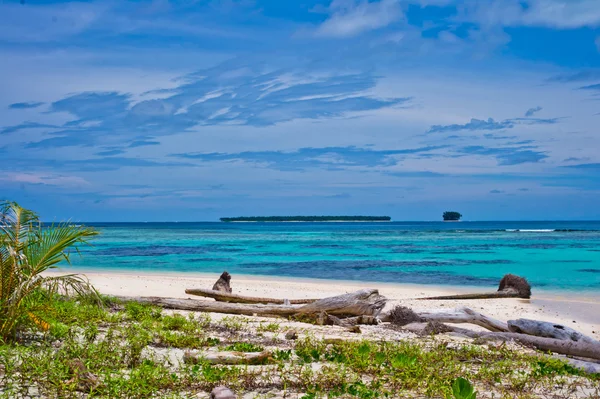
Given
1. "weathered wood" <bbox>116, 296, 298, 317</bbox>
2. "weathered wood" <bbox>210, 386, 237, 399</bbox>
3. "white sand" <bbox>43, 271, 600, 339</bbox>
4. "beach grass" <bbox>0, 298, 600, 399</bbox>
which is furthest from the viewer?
"white sand" <bbox>43, 271, 600, 339</bbox>

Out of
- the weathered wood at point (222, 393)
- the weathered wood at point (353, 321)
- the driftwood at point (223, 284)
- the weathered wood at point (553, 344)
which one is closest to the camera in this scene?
the weathered wood at point (222, 393)

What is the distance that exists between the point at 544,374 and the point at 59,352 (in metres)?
5.94

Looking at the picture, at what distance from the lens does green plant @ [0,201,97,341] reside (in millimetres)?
6961

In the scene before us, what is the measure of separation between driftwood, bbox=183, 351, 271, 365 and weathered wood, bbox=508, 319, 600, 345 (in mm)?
5525

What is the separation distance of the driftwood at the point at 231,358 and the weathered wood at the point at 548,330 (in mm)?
5525

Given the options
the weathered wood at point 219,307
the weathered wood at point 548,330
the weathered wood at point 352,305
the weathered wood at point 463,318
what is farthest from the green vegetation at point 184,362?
the weathered wood at point 219,307

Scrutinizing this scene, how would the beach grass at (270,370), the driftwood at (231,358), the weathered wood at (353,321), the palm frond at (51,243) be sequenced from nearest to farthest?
the beach grass at (270,370) < the driftwood at (231,358) < the palm frond at (51,243) < the weathered wood at (353,321)

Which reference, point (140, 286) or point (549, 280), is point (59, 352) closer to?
point (140, 286)

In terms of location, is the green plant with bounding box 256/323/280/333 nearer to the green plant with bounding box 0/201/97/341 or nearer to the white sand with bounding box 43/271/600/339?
the green plant with bounding box 0/201/97/341

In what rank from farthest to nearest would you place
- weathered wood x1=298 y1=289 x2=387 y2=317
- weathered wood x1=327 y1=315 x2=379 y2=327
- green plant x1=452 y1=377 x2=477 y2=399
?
weathered wood x1=298 y1=289 x2=387 y2=317, weathered wood x1=327 y1=315 x2=379 y2=327, green plant x1=452 y1=377 x2=477 y2=399

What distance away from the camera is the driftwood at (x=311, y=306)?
11469 millimetres

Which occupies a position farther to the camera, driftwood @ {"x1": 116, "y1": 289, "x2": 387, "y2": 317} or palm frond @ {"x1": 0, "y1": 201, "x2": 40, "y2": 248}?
driftwood @ {"x1": 116, "y1": 289, "x2": 387, "y2": 317}

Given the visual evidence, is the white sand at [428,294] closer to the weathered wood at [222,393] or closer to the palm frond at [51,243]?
the palm frond at [51,243]

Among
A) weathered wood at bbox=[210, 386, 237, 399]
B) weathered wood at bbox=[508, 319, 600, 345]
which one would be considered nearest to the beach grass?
weathered wood at bbox=[210, 386, 237, 399]
